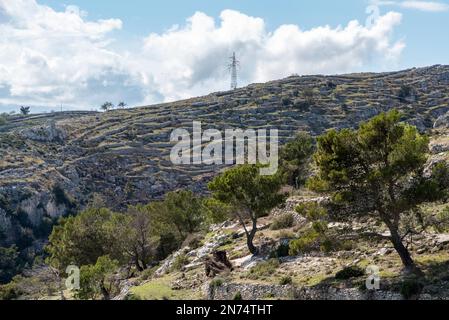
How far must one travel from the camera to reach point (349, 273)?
94.8 feet

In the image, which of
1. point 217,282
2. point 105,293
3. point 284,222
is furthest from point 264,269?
point 105,293

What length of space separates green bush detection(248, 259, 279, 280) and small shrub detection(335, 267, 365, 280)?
6.43m

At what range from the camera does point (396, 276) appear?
87.4 ft

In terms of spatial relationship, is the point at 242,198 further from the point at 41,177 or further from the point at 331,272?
the point at 41,177

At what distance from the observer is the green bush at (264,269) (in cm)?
3441

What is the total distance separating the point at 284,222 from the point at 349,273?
1820 cm

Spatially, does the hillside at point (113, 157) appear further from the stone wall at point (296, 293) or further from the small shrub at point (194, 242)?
the stone wall at point (296, 293)

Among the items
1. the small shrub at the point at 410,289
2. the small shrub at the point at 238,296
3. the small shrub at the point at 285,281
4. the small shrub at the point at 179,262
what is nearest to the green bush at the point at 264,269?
the small shrub at the point at 238,296

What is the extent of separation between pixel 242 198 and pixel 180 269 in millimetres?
9748

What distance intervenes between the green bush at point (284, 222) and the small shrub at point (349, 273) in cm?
1741

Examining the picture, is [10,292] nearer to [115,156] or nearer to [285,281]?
[285,281]

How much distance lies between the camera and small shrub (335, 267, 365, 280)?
28641mm

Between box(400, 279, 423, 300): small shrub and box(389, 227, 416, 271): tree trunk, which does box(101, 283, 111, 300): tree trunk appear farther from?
box(400, 279, 423, 300): small shrub
